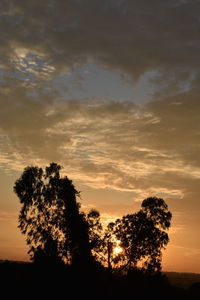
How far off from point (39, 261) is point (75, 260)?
16.1 feet

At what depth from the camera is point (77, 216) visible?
45.5 m

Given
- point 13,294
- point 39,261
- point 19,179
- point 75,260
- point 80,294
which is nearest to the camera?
point 13,294

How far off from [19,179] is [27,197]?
8.77 feet

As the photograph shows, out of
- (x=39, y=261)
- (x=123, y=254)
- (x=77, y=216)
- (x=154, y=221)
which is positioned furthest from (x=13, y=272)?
(x=154, y=221)

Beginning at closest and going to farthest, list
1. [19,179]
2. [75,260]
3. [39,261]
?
[39,261], [75,260], [19,179]

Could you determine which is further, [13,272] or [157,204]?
[157,204]

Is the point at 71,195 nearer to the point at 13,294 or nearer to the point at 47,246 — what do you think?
the point at 47,246

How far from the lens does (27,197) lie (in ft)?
149

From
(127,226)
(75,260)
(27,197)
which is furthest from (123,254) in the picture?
(27,197)

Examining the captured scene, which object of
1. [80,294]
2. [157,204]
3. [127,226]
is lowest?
[80,294]

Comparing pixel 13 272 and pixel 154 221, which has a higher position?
pixel 154 221

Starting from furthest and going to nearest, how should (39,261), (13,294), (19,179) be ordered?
(19,179)
(39,261)
(13,294)

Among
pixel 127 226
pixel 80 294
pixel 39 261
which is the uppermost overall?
pixel 127 226

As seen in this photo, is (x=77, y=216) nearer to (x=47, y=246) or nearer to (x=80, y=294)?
(x=47, y=246)
